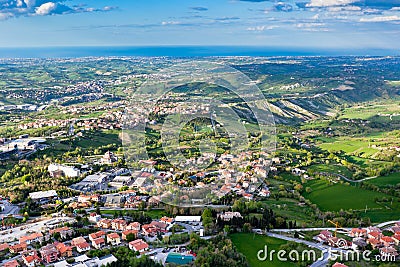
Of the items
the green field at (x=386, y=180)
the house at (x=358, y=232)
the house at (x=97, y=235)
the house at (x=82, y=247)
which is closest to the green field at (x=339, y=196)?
the green field at (x=386, y=180)

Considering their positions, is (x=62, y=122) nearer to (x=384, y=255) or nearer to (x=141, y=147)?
(x=141, y=147)

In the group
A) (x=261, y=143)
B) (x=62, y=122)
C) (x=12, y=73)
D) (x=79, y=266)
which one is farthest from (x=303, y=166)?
(x=12, y=73)

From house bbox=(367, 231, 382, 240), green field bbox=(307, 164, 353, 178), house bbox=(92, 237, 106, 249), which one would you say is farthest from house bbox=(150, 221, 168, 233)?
green field bbox=(307, 164, 353, 178)

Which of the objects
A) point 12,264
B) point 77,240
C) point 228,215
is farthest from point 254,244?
point 12,264

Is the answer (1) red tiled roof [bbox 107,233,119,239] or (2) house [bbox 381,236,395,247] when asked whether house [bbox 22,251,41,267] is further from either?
(2) house [bbox 381,236,395,247]

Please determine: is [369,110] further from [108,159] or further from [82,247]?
[82,247]

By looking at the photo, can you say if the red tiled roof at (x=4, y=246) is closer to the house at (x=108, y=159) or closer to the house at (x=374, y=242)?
the house at (x=108, y=159)
